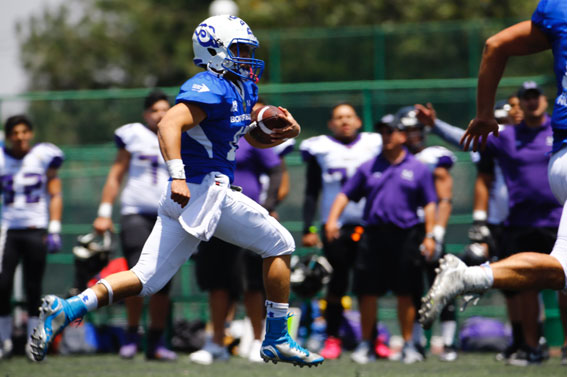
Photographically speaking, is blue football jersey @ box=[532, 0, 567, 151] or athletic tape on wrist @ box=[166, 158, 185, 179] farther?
athletic tape on wrist @ box=[166, 158, 185, 179]

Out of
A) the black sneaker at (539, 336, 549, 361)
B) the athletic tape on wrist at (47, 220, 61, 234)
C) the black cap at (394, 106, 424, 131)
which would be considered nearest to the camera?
the black sneaker at (539, 336, 549, 361)

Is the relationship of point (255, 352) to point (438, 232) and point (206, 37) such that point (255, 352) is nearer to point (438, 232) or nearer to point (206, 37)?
point (438, 232)

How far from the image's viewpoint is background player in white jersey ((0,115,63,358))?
794cm

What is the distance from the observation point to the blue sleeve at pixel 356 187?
25.6ft

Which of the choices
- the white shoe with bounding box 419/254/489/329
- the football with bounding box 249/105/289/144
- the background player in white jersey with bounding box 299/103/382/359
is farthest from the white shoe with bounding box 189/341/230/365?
the white shoe with bounding box 419/254/489/329

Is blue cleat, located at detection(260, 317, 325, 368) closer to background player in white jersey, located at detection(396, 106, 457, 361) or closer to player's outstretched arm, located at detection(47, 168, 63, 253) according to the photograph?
background player in white jersey, located at detection(396, 106, 457, 361)

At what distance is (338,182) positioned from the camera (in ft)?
27.0

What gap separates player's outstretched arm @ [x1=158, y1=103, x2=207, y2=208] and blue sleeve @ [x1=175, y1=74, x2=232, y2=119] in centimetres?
9

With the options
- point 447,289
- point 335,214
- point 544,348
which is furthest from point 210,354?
point 447,289

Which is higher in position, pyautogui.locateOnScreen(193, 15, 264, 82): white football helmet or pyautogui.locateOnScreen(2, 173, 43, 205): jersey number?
pyautogui.locateOnScreen(193, 15, 264, 82): white football helmet

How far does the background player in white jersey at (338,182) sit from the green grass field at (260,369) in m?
0.66

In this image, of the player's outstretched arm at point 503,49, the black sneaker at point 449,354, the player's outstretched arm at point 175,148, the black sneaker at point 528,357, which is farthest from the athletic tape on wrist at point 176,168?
the black sneaker at point 449,354

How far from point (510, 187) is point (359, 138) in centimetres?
164

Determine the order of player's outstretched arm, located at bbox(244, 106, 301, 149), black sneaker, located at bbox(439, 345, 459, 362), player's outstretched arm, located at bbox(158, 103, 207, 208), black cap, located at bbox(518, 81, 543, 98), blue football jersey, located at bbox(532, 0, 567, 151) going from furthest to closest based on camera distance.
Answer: black sneaker, located at bbox(439, 345, 459, 362) → black cap, located at bbox(518, 81, 543, 98) → player's outstretched arm, located at bbox(244, 106, 301, 149) → player's outstretched arm, located at bbox(158, 103, 207, 208) → blue football jersey, located at bbox(532, 0, 567, 151)
